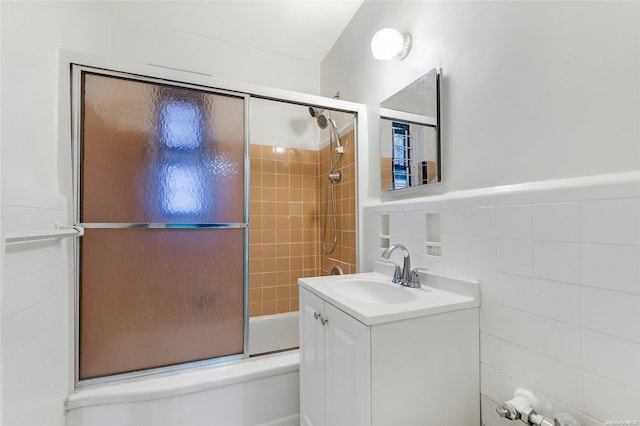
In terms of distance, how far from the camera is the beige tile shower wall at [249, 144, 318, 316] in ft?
7.98

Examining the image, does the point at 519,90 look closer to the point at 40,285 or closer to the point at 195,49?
the point at 40,285

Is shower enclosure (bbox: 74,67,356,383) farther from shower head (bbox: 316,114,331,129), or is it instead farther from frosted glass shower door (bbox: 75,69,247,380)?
shower head (bbox: 316,114,331,129)

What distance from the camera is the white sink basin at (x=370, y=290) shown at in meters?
1.28

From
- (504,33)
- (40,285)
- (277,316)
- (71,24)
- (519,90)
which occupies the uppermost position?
(71,24)

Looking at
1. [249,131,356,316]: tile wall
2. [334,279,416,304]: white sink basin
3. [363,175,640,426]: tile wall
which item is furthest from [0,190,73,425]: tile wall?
[363,175,640,426]: tile wall

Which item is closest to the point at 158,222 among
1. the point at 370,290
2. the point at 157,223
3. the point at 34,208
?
the point at 157,223

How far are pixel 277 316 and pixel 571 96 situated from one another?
7.62ft

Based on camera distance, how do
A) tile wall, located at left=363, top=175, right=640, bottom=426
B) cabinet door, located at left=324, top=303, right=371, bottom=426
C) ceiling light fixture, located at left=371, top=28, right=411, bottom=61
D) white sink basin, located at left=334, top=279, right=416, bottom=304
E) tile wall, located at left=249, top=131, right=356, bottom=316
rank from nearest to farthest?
tile wall, located at left=363, top=175, right=640, bottom=426, cabinet door, located at left=324, top=303, right=371, bottom=426, white sink basin, located at left=334, top=279, right=416, bottom=304, ceiling light fixture, located at left=371, top=28, right=411, bottom=61, tile wall, located at left=249, top=131, right=356, bottom=316

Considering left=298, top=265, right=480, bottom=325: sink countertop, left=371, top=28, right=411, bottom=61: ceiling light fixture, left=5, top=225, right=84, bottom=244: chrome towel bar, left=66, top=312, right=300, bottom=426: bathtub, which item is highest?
left=371, top=28, right=411, bottom=61: ceiling light fixture

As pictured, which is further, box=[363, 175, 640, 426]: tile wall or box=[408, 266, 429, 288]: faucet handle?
box=[408, 266, 429, 288]: faucet handle

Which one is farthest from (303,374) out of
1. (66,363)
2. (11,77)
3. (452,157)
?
(11,77)

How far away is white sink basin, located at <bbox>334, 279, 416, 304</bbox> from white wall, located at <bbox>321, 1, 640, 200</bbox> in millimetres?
521

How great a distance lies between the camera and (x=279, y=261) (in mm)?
2520

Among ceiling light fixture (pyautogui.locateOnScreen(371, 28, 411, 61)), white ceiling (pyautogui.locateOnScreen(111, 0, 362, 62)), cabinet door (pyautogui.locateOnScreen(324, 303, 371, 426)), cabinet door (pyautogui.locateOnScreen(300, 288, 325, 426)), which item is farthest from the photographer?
white ceiling (pyautogui.locateOnScreen(111, 0, 362, 62))
